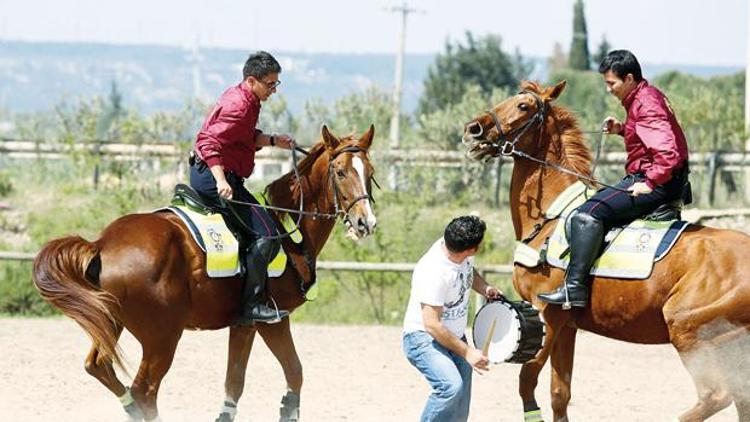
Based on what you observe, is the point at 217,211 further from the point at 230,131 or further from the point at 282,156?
the point at 282,156

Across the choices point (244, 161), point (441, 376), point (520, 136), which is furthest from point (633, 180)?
point (244, 161)

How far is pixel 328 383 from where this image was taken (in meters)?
12.5

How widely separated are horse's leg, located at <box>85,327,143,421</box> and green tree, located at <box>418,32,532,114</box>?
4749 cm

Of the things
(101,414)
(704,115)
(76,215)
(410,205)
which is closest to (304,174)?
(101,414)

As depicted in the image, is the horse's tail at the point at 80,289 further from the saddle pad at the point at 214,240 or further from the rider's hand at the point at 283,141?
the rider's hand at the point at 283,141

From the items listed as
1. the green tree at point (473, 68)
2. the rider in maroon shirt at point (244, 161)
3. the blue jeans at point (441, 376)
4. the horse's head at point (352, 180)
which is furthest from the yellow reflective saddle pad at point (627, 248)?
A: the green tree at point (473, 68)

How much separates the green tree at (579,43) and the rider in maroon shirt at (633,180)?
179 feet

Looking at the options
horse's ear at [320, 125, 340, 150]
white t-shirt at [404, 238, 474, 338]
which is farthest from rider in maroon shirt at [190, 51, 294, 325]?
white t-shirt at [404, 238, 474, 338]

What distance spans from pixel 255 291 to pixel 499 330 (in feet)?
6.70

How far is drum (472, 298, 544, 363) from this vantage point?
25.4ft

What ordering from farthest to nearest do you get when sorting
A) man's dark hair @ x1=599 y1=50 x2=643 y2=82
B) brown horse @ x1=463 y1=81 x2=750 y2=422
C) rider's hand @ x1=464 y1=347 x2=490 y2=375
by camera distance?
man's dark hair @ x1=599 y1=50 x2=643 y2=82 < brown horse @ x1=463 y1=81 x2=750 y2=422 < rider's hand @ x1=464 y1=347 x2=490 y2=375

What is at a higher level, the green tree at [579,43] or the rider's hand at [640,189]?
the rider's hand at [640,189]

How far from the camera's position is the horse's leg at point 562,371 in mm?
9344

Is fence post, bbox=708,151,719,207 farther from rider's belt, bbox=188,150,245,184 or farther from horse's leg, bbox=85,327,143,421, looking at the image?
horse's leg, bbox=85,327,143,421
